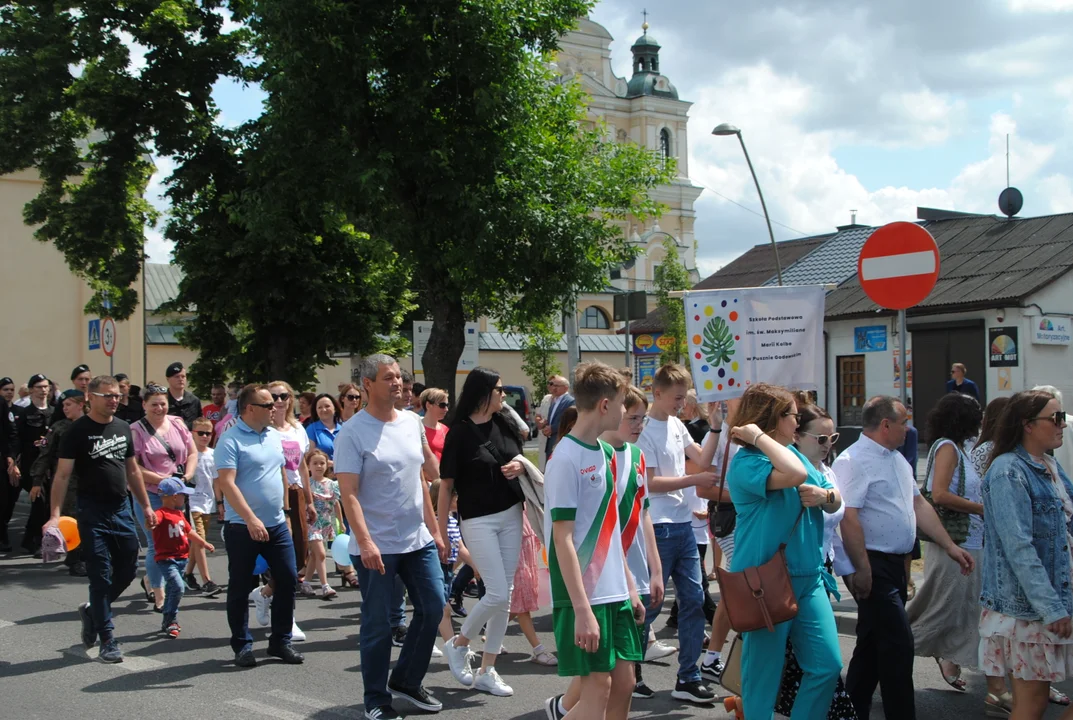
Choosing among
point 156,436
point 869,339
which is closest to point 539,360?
point 869,339

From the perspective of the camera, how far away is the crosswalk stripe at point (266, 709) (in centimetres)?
634

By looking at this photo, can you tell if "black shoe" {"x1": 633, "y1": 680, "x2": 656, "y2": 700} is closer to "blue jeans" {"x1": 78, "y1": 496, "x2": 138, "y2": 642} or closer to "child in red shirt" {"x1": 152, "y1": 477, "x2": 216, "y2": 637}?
"blue jeans" {"x1": 78, "y1": 496, "x2": 138, "y2": 642}

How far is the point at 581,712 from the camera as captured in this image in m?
4.69

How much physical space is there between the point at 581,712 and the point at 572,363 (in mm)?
15068

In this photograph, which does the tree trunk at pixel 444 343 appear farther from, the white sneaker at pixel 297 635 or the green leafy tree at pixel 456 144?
the white sneaker at pixel 297 635

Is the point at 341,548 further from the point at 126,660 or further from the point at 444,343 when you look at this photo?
the point at 444,343

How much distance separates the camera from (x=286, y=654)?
25.3 ft

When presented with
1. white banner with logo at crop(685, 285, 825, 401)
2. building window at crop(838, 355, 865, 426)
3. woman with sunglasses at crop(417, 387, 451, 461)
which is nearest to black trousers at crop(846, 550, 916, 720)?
white banner with logo at crop(685, 285, 825, 401)

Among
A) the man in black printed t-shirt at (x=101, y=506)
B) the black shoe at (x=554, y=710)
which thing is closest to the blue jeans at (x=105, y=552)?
the man in black printed t-shirt at (x=101, y=506)

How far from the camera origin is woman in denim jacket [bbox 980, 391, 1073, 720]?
5.01m

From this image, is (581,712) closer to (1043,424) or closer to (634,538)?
(634,538)

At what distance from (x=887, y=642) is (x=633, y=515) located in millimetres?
1466

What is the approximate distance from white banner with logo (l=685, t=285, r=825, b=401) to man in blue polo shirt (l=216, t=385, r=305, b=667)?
115 inches

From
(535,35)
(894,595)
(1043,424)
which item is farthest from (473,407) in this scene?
(535,35)
